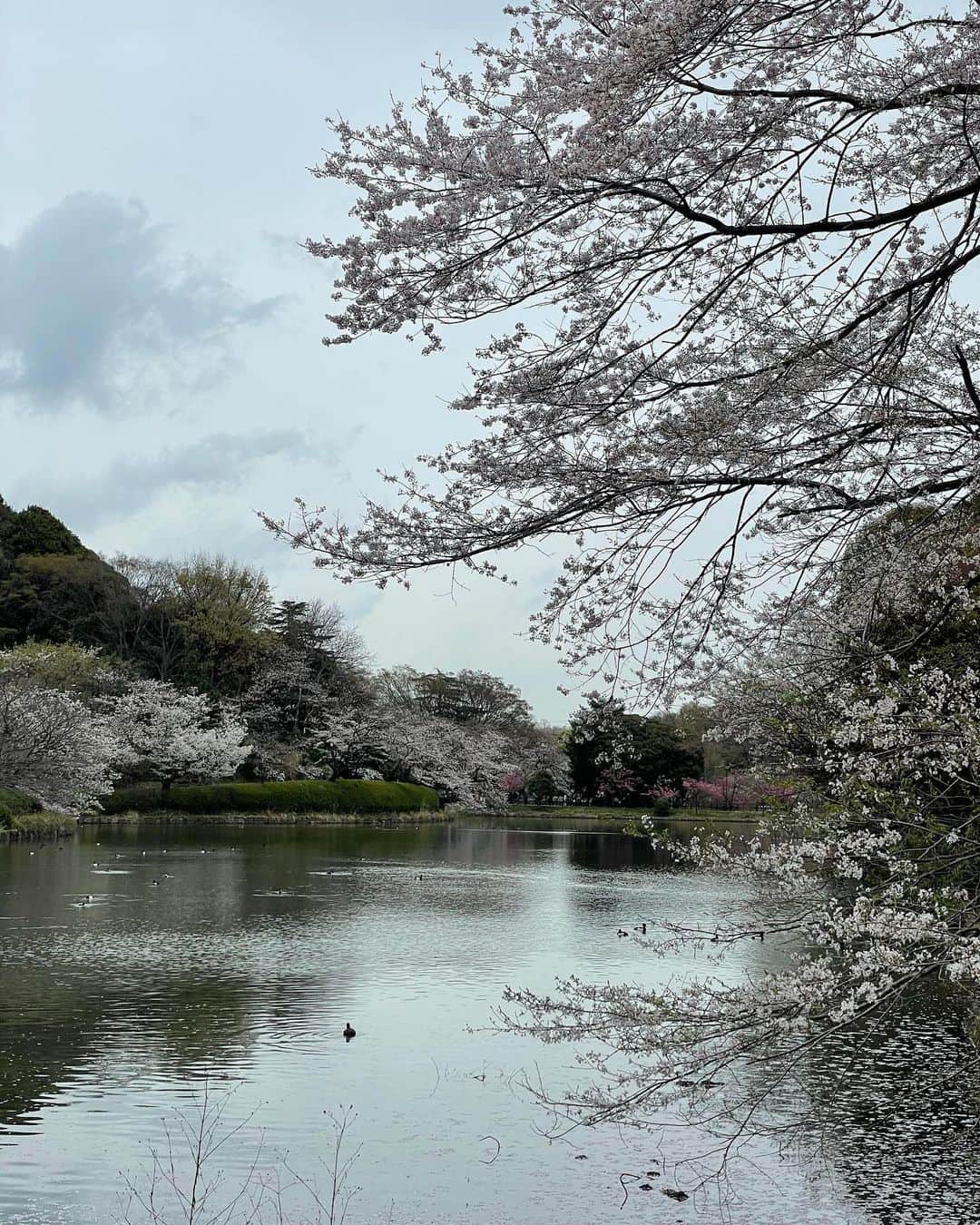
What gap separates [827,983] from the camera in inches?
158

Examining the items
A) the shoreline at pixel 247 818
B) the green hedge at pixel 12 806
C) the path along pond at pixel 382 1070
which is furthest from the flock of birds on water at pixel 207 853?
the shoreline at pixel 247 818

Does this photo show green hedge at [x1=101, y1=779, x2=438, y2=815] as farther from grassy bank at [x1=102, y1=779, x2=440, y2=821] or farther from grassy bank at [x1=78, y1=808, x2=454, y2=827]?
grassy bank at [x1=78, y1=808, x2=454, y2=827]

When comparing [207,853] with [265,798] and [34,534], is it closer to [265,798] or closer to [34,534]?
[265,798]

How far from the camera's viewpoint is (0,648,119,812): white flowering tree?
23234 mm

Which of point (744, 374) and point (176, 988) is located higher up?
point (744, 374)

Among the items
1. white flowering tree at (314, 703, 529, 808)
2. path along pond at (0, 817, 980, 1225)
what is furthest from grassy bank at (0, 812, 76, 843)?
white flowering tree at (314, 703, 529, 808)

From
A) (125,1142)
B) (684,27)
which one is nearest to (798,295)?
(684,27)

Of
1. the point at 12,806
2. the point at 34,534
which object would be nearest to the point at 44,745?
the point at 12,806

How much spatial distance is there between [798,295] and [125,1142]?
17.6 feet

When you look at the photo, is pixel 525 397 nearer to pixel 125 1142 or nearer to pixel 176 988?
pixel 125 1142

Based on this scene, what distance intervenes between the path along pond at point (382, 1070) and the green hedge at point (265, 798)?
62.0 feet

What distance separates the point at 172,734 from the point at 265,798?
3.51 m

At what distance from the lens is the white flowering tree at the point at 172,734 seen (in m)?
35.4

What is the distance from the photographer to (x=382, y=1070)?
25.1 feet
